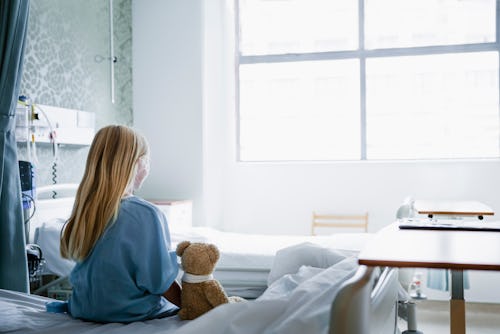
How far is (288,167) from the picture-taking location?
4.80 m

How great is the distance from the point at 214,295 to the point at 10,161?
1.31 m

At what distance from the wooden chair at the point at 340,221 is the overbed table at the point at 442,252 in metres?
2.54

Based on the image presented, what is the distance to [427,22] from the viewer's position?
466 cm

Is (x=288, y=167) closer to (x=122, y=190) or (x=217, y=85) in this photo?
(x=217, y=85)

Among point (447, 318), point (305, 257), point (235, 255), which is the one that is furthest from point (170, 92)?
point (447, 318)

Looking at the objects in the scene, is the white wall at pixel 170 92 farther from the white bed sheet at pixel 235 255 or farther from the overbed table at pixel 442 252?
the overbed table at pixel 442 252

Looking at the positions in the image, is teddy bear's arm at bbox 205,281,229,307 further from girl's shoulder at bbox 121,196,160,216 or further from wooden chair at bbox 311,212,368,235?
wooden chair at bbox 311,212,368,235

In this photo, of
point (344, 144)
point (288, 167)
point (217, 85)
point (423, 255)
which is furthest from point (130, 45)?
point (423, 255)

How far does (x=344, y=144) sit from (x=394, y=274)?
9.88 feet

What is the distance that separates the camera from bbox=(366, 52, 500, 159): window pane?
455cm

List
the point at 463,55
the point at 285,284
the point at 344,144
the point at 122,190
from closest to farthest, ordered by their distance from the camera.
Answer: the point at 122,190, the point at 285,284, the point at 463,55, the point at 344,144

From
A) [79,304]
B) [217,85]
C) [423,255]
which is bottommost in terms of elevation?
[79,304]

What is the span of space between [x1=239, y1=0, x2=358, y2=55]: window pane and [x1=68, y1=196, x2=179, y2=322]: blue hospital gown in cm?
353

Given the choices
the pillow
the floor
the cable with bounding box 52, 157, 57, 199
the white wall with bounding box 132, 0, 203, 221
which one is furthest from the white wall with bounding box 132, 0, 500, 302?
the pillow
